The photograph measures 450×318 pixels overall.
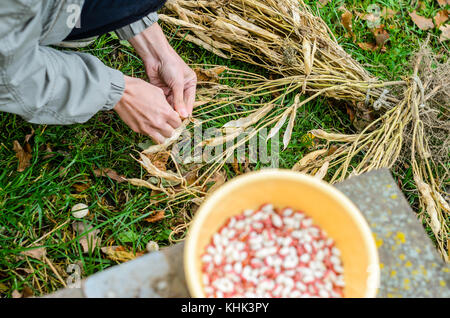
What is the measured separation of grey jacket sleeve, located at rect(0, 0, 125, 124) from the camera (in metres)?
0.96

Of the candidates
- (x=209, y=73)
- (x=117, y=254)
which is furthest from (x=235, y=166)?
(x=117, y=254)

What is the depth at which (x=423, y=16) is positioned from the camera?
2041 mm

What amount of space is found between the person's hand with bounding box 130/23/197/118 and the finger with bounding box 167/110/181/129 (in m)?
0.05

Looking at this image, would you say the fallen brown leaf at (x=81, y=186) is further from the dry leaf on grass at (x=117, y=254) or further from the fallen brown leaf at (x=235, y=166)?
the fallen brown leaf at (x=235, y=166)

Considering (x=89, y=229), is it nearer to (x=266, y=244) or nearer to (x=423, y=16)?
(x=266, y=244)

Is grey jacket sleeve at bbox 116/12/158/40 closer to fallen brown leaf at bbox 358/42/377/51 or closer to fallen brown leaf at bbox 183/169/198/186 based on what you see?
fallen brown leaf at bbox 183/169/198/186

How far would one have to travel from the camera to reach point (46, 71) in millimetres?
1113

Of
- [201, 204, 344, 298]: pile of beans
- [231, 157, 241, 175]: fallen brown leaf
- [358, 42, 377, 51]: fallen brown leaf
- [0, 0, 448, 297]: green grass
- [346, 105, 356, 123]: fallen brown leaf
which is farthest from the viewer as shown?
[358, 42, 377, 51]: fallen brown leaf

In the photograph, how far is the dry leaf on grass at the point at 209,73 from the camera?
1711 mm

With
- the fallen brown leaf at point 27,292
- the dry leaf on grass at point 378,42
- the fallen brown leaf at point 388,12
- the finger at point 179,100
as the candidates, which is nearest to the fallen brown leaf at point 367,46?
the dry leaf on grass at point 378,42

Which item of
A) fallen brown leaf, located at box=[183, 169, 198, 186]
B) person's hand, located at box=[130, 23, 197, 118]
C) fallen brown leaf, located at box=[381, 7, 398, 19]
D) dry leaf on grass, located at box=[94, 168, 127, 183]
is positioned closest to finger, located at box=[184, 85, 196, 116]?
person's hand, located at box=[130, 23, 197, 118]

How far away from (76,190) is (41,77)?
22.8 inches

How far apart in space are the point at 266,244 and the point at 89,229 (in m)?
0.80

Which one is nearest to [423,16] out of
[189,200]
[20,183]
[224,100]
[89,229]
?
[224,100]
